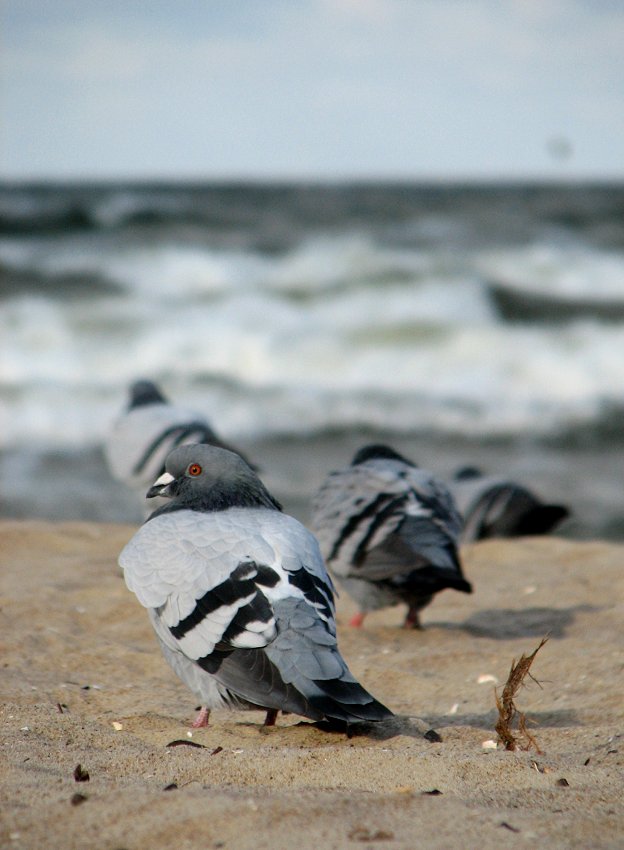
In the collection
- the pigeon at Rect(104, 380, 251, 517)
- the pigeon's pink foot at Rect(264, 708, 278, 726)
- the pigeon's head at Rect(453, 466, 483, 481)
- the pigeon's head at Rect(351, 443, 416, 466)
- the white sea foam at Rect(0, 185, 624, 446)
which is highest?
the pigeon's head at Rect(351, 443, 416, 466)

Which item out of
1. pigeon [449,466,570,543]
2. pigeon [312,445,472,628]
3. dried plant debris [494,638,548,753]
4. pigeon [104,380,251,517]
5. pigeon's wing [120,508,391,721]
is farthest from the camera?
pigeon [449,466,570,543]

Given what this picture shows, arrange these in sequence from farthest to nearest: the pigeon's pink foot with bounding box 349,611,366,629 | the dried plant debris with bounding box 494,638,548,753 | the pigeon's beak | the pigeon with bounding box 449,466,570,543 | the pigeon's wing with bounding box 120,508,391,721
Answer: the pigeon with bounding box 449,466,570,543 → the pigeon's pink foot with bounding box 349,611,366,629 → the pigeon's beak → the dried plant debris with bounding box 494,638,548,753 → the pigeon's wing with bounding box 120,508,391,721

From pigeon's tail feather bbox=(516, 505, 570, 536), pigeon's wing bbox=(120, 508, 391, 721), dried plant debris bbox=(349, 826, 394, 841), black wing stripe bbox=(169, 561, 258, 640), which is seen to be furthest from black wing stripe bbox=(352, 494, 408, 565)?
pigeon's tail feather bbox=(516, 505, 570, 536)

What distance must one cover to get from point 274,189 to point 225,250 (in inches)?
707

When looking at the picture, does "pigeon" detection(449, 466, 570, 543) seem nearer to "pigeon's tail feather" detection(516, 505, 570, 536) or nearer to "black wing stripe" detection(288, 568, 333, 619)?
"pigeon's tail feather" detection(516, 505, 570, 536)

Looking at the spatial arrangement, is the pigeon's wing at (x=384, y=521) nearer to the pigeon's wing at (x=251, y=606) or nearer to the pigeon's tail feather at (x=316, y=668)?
the pigeon's wing at (x=251, y=606)

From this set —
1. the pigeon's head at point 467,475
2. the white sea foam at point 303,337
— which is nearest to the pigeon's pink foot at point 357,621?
the pigeon's head at point 467,475

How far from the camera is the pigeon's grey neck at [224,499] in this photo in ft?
12.8

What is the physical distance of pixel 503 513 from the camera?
860 cm

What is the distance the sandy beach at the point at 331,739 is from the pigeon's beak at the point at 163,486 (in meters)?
0.83

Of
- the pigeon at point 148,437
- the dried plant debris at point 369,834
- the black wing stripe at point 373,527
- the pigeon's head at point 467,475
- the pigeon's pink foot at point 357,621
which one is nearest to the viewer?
the dried plant debris at point 369,834

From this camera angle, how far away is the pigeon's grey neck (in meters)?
3.91

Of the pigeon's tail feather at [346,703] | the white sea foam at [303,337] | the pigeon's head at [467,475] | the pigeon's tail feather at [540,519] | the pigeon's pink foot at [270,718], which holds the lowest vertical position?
the white sea foam at [303,337]

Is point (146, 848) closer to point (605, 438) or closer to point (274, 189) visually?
point (605, 438)
